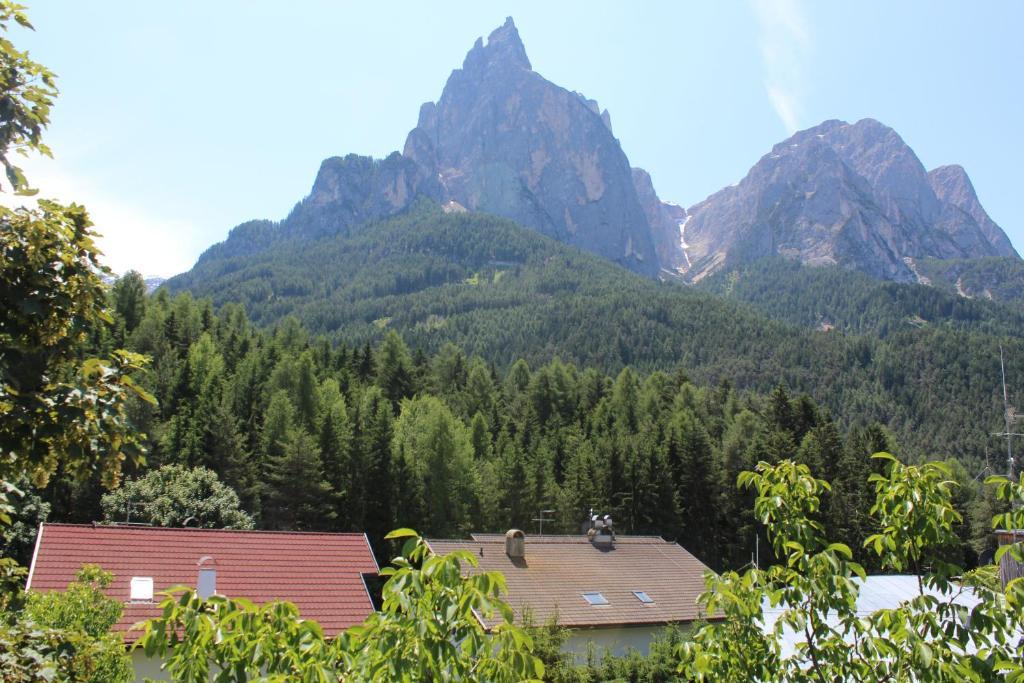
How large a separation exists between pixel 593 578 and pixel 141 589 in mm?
14619

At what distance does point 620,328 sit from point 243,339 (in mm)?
80812

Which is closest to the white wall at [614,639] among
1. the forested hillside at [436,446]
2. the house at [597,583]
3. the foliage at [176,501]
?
the house at [597,583]

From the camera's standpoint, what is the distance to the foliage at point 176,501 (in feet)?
123

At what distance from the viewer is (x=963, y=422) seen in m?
114

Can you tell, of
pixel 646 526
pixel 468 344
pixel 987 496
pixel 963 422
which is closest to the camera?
pixel 646 526

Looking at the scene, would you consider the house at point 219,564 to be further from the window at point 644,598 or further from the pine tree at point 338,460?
the pine tree at point 338,460

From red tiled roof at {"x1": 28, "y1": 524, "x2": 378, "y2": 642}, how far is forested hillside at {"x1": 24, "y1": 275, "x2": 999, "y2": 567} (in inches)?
630

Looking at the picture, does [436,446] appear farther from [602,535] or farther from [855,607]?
[855,607]

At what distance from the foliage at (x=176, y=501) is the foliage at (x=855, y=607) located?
36.2 metres

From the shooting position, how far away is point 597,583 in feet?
91.4

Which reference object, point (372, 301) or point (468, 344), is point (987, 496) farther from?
point (372, 301)

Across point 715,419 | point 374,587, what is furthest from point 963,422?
point 374,587

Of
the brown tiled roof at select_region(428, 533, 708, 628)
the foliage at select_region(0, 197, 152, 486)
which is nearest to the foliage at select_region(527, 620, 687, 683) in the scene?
the brown tiled roof at select_region(428, 533, 708, 628)

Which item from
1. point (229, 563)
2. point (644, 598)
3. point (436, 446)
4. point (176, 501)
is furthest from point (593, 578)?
point (436, 446)
